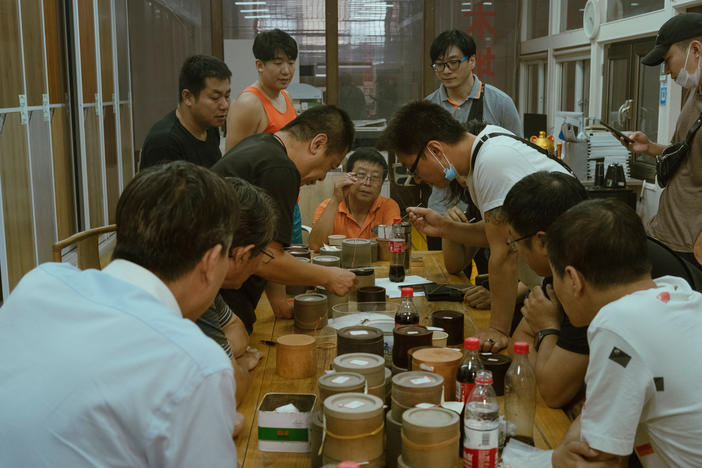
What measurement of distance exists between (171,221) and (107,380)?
287 mm

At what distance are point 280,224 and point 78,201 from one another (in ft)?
12.3

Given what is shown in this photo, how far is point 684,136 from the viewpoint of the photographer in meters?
3.65

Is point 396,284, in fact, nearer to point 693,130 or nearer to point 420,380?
point 420,380

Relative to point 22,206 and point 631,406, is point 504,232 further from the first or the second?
point 22,206

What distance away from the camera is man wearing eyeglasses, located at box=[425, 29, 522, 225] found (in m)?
4.20

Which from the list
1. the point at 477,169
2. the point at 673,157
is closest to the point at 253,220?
the point at 477,169

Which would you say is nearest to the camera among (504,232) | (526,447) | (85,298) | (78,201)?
(85,298)

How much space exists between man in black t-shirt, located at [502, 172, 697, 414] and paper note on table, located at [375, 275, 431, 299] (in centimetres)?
70

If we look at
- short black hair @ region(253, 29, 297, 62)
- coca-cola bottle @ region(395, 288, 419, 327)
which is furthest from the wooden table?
short black hair @ region(253, 29, 297, 62)

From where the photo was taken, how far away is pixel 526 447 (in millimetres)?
1521

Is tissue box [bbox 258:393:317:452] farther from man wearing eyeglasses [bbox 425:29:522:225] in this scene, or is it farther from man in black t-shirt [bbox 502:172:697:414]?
man wearing eyeglasses [bbox 425:29:522:225]

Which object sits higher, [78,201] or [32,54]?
[32,54]

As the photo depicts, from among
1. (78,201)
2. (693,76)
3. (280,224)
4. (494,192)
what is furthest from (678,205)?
(78,201)

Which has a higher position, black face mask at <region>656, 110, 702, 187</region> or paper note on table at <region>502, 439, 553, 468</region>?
black face mask at <region>656, 110, 702, 187</region>
